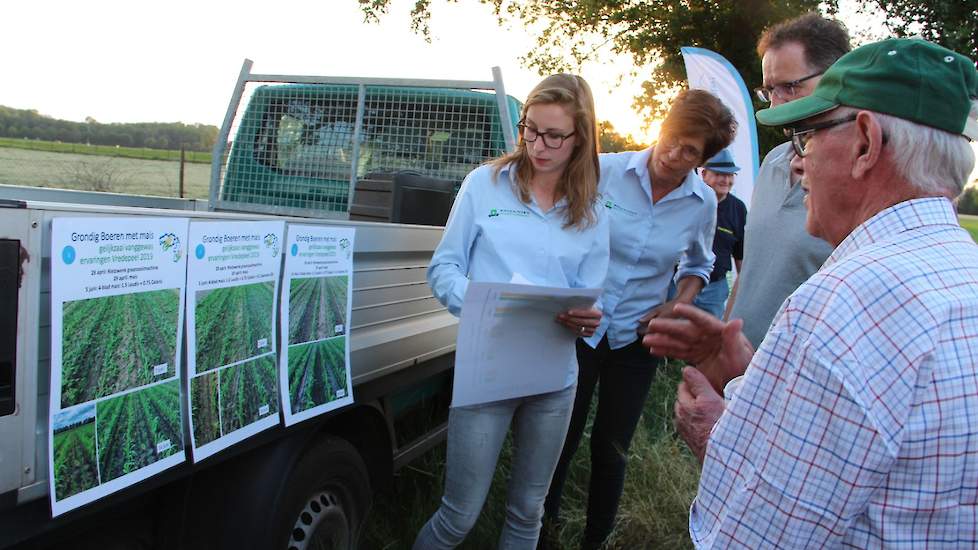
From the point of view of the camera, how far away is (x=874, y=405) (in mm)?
1010

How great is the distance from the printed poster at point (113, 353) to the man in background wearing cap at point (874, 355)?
113 cm

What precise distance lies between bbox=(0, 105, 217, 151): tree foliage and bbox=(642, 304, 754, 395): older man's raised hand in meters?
17.2

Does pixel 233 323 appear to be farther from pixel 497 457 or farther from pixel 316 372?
pixel 497 457

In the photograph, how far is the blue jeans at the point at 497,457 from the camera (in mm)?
2352

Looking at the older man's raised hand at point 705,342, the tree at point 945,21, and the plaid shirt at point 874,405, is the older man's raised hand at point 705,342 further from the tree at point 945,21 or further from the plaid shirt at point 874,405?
the tree at point 945,21

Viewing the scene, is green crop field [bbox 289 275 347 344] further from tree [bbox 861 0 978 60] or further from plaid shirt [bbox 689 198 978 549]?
tree [bbox 861 0 978 60]

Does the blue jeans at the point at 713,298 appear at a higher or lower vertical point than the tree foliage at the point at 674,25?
lower

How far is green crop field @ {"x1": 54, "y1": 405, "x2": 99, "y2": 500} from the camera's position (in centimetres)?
138

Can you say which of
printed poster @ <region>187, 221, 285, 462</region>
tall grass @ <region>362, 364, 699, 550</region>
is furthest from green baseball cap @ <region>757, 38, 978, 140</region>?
tall grass @ <region>362, 364, 699, 550</region>

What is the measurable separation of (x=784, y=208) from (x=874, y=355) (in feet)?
5.16

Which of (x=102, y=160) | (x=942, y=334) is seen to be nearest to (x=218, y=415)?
(x=942, y=334)

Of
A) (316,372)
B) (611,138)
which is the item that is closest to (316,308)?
(316,372)

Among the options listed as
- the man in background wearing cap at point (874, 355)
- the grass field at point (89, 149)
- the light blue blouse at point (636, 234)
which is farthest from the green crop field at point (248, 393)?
the grass field at point (89, 149)

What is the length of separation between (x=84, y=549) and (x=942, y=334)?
1.78 meters
